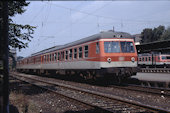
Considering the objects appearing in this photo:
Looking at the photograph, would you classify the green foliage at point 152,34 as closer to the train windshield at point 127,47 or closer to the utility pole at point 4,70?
the train windshield at point 127,47

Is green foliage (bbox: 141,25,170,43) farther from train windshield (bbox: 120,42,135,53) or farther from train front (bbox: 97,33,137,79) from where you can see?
train front (bbox: 97,33,137,79)

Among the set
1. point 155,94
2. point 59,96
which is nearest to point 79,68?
point 59,96

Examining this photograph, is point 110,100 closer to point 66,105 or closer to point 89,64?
point 66,105

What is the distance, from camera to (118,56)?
12.0 m

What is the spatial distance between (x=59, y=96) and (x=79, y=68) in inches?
189

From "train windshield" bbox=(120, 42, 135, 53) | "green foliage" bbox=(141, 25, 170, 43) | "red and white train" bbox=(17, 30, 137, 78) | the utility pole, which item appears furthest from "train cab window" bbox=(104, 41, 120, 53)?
"green foliage" bbox=(141, 25, 170, 43)

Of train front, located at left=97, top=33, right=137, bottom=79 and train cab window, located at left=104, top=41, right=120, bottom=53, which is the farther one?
train cab window, located at left=104, top=41, right=120, bottom=53

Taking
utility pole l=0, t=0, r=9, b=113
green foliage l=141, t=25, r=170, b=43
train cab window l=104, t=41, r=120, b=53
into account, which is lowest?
utility pole l=0, t=0, r=9, b=113

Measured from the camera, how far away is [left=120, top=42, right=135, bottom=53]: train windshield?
488 inches

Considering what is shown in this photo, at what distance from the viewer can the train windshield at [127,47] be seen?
1239 centimetres

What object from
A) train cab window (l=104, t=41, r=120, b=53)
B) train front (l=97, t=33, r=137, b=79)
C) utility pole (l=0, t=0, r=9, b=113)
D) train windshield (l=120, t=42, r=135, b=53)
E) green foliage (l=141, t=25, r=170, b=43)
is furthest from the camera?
green foliage (l=141, t=25, r=170, b=43)

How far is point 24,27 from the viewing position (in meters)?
10.4

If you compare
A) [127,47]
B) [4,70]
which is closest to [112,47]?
[127,47]

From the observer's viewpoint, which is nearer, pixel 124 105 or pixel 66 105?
pixel 124 105
